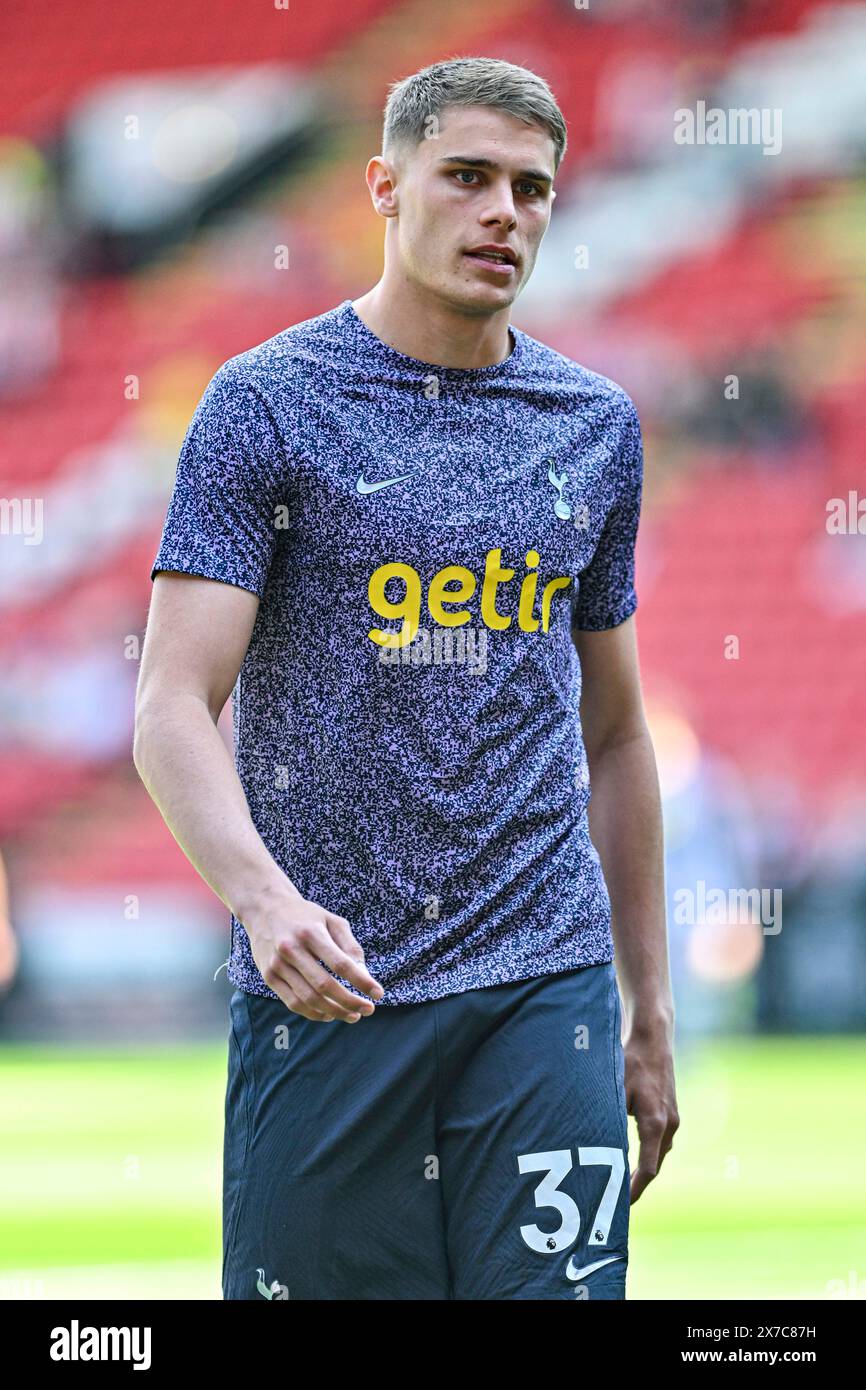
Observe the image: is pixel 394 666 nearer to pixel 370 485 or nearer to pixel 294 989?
pixel 370 485

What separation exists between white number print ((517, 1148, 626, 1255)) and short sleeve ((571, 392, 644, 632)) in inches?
26.4

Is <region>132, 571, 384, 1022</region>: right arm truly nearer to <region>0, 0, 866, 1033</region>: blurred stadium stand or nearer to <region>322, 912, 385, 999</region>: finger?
<region>322, 912, 385, 999</region>: finger

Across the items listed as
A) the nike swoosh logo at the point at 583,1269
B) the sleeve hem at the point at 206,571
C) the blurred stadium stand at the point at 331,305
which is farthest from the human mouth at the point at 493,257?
the blurred stadium stand at the point at 331,305

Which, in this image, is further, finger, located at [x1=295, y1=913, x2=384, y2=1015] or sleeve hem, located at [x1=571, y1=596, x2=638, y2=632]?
sleeve hem, located at [x1=571, y1=596, x2=638, y2=632]

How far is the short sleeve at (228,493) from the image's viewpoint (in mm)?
2084

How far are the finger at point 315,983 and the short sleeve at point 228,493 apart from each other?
0.44m

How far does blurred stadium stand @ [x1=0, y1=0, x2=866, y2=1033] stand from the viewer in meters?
8.95

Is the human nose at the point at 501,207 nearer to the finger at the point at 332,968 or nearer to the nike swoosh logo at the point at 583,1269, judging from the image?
the finger at the point at 332,968

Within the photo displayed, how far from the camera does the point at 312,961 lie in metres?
1.83

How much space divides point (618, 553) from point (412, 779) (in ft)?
1.57

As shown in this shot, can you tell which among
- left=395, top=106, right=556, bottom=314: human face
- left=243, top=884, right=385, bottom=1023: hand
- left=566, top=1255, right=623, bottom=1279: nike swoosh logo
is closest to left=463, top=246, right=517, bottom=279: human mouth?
left=395, top=106, right=556, bottom=314: human face

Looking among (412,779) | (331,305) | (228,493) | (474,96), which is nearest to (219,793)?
(412,779)
